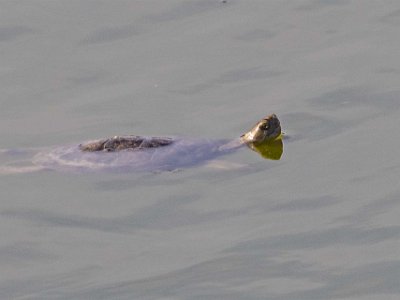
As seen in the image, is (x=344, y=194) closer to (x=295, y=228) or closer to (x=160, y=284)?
(x=295, y=228)

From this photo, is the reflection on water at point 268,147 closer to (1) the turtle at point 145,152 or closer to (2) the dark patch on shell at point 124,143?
(1) the turtle at point 145,152

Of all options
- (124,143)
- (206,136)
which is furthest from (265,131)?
(124,143)

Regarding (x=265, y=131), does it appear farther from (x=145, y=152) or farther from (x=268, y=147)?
(x=145, y=152)

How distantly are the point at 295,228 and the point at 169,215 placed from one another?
0.81m

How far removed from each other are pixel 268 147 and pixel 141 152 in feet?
3.02

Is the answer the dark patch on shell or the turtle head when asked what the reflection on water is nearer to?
the turtle head

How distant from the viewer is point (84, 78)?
34.9 feet

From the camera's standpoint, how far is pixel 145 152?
9156mm

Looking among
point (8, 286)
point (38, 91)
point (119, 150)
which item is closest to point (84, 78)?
point (38, 91)

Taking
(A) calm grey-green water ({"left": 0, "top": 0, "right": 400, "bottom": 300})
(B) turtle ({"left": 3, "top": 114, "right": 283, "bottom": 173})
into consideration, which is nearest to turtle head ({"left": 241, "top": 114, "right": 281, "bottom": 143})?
(B) turtle ({"left": 3, "top": 114, "right": 283, "bottom": 173})

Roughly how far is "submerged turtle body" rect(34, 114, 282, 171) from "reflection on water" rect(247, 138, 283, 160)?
2 centimetres

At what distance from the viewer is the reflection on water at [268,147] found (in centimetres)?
938

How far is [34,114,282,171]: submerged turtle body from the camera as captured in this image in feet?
29.9

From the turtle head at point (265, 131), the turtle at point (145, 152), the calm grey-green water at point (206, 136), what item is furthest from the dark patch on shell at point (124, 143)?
the turtle head at point (265, 131)
